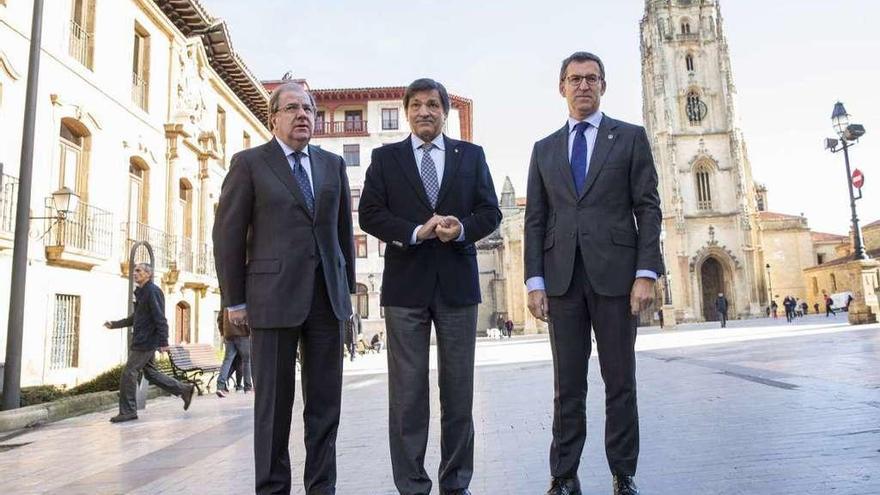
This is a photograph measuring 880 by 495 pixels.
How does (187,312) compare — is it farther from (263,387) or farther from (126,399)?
(263,387)

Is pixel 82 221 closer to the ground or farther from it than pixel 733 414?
farther from it

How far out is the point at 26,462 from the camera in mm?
5891

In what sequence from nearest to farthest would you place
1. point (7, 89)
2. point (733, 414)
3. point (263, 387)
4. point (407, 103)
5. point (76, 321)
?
point (263, 387)
point (407, 103)
point (733, 414)
point (7, 89)
point (76, 321)

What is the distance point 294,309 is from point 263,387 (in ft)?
1.52

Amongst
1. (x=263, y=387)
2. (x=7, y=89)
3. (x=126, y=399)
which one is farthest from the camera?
(x=7, y=89)

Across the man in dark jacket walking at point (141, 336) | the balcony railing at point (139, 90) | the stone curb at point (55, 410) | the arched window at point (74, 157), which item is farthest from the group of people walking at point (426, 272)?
the balcony railing at point (139, 90)

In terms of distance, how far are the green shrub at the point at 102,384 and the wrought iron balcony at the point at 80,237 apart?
224cm

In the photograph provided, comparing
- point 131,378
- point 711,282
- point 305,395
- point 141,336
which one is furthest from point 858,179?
point 711,282

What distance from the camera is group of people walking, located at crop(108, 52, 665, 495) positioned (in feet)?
11.2

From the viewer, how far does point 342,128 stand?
1667 inches

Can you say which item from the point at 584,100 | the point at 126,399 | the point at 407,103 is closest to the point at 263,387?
the point at 407,103

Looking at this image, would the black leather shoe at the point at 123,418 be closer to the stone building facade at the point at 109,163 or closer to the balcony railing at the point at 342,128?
the stone building facade at the point at 109,163

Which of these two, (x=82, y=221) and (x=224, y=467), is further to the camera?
(x=82, y=221)

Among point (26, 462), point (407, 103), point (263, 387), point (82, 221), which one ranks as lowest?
point (26, 462)
